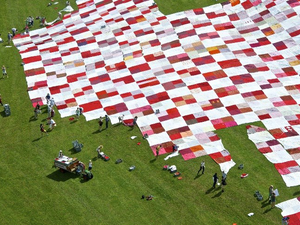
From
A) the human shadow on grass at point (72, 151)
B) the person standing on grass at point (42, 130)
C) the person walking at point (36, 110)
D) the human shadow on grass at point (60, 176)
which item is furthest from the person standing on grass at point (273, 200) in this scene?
the person walking at point (36, 110)

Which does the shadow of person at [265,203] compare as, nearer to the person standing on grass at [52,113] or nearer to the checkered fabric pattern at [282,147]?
the checkered fabric pattern at [282,147]

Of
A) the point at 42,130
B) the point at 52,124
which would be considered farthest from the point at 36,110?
the point at 42,130

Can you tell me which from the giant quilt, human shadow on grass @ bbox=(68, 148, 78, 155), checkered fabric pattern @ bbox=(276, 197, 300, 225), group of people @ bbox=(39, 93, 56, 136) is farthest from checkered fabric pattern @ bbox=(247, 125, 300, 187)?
group of people @ bbox=(39, 93, 56, 136)

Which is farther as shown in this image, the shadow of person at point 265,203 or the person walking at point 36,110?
the person walking at point 36,110

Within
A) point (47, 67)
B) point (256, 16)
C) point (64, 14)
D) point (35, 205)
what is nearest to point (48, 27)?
point (64, 14)

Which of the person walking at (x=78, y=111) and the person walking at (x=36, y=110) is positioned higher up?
the person walking at (x=36, y=110)

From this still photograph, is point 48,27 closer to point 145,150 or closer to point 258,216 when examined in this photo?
point 145,150
